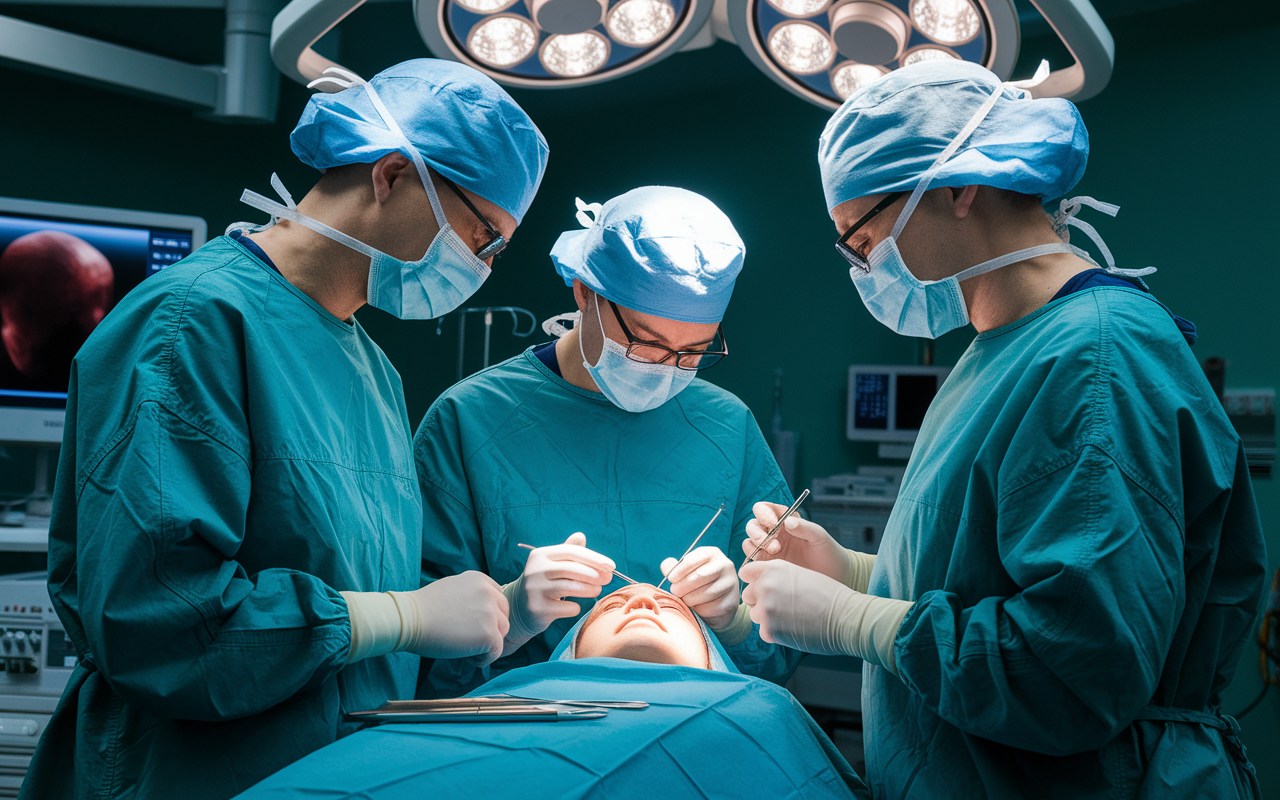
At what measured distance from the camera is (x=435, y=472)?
5.73 feet

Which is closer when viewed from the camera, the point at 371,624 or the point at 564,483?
the point at 371,624

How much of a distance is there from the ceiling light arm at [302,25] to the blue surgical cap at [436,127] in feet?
0.56

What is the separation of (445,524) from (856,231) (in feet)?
3.07

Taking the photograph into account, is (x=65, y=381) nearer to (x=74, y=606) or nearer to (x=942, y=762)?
(x=74, y=606)

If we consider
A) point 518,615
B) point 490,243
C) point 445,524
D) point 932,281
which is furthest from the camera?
point 445,524

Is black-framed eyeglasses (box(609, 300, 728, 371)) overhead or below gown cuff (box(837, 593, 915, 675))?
overhead

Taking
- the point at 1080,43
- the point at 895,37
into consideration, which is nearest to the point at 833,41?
the point at 895,37

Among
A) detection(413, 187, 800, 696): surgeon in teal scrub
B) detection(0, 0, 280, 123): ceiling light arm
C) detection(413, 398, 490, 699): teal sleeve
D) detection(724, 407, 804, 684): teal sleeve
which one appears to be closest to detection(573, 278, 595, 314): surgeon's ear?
detection(413, 187, 800, 696): surgeon in teal scrub

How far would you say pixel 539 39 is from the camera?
173 cm

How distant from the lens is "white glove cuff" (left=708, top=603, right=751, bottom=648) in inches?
71.0

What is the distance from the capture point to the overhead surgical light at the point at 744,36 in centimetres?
154

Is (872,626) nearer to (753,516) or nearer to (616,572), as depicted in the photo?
(616,572)

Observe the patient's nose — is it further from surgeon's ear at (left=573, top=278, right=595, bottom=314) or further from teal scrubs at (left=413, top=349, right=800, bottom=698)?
surgeon's ear at (left=573, top=278, right=595, bottom=314)

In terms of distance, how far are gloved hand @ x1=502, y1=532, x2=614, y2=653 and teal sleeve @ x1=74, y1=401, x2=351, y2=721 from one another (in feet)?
1.59
